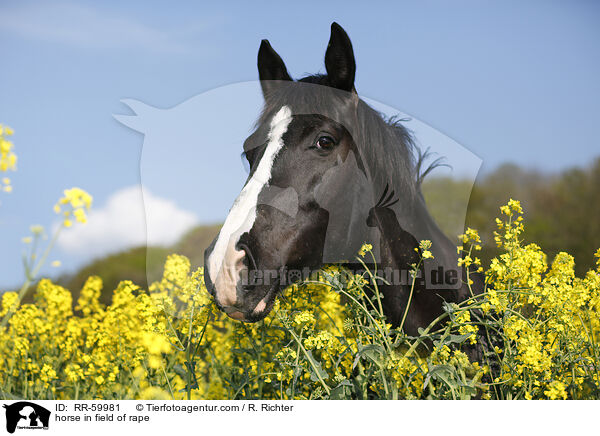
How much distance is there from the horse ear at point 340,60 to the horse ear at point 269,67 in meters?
0.45

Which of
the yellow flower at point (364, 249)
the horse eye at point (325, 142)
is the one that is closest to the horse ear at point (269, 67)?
the horse eye at point (325, 142)

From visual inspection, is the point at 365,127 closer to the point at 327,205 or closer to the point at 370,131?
the point at 370,131

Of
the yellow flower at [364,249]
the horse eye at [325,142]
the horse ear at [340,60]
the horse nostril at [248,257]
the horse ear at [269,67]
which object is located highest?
the horse ear at [269,67]

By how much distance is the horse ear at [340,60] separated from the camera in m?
2.43

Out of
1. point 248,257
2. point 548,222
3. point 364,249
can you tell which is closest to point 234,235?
point 248,257

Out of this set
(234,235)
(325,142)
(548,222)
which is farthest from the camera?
(548,222)

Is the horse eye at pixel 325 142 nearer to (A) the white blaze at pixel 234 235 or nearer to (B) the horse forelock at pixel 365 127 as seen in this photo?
(B) the horse forelock at pixel 365 127
